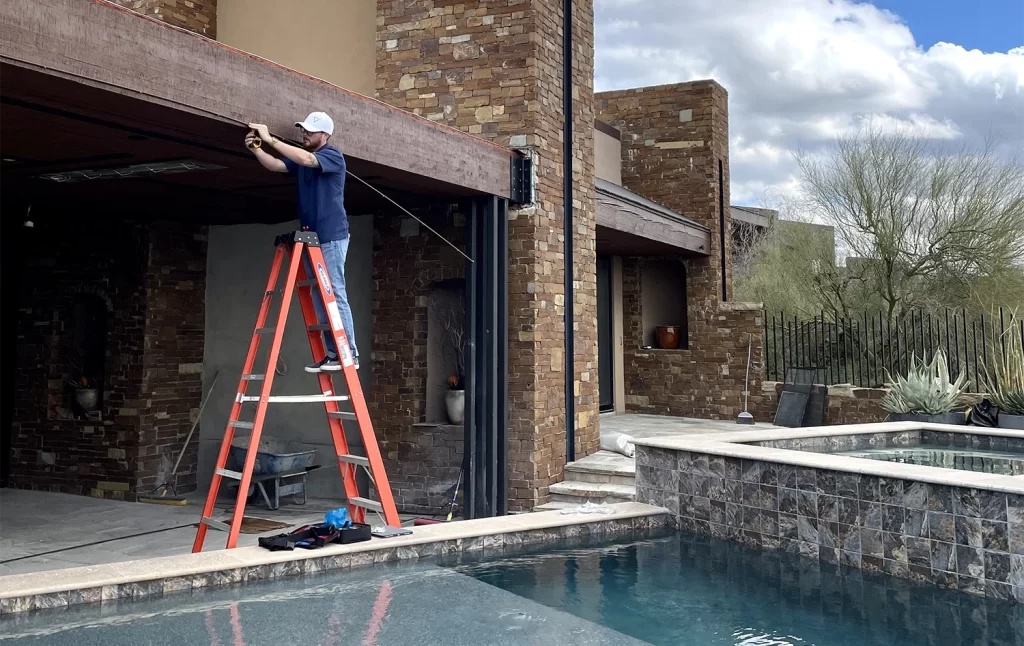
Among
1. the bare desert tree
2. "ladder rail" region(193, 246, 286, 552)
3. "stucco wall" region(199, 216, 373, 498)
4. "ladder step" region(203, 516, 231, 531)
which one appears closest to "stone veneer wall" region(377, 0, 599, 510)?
"stucco wall" region(199, 216, 373, 498)

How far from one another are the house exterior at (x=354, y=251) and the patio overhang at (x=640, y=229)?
7 centimetres

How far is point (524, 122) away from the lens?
7.17m

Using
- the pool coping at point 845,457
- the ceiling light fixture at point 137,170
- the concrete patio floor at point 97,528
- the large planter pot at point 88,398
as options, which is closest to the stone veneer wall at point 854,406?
the pool coping at point 845,457

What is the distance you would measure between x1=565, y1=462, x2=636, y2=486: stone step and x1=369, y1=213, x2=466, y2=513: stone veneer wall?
1021mm

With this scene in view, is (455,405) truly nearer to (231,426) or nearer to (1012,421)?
(231,426)

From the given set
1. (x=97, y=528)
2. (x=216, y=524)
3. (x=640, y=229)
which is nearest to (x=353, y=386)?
(x=216, y=524)

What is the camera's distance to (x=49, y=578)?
3.61m

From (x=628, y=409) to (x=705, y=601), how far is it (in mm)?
9156

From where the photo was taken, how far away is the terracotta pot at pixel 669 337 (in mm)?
12938

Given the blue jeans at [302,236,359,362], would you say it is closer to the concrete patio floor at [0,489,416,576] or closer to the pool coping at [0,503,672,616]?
the pool coping at [0,503,672,616]

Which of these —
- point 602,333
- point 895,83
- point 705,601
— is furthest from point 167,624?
point 895,83

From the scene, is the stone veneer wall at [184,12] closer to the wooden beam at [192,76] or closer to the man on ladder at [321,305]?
the wooden beam at [192,76]

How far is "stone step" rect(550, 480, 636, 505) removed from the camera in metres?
6.98

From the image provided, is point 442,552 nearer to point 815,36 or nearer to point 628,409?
point 628,409
